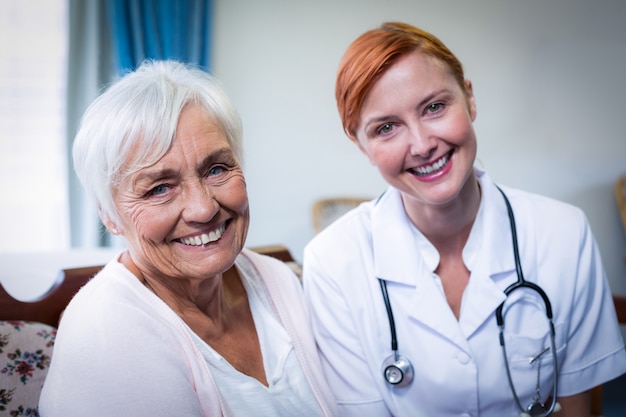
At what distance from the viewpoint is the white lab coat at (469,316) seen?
1.33 m

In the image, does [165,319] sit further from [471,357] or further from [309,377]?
[471,357]

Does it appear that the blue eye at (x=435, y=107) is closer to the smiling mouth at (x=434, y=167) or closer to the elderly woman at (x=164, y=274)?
the smiling mouth at (x=434, y=167)

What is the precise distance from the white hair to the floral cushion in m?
0.33

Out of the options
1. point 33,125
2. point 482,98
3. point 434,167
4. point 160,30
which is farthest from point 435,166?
point 482,98

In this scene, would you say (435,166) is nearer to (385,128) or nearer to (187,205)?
(385,128)

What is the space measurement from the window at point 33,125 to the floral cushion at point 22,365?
2.03 metres

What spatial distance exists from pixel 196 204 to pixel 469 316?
2.13 feet

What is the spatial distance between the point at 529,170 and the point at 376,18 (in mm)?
1375

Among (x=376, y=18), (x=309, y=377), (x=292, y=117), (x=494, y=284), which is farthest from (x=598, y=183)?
(x=309, y=377)

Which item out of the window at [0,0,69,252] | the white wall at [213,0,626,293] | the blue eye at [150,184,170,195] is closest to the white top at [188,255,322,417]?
the blue eye at [150,184,170,195]

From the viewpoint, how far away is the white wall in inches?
142

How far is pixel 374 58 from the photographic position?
1288 mm

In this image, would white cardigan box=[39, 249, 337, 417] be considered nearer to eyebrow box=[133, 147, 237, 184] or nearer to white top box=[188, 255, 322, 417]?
white top box=[188, 255, 322, 417]

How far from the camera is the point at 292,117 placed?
367cm
